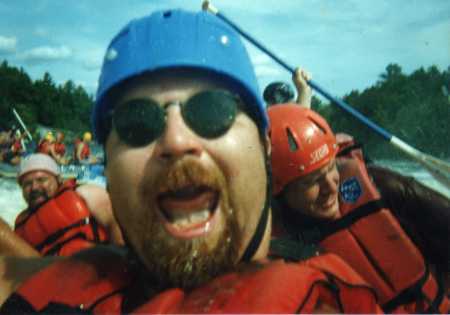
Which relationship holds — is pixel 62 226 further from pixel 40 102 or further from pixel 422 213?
pixel 422 213

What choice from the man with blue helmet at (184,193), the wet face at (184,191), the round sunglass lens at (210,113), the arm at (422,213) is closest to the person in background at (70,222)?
the arm at (422,213)

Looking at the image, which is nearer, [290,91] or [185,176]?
[185,176]

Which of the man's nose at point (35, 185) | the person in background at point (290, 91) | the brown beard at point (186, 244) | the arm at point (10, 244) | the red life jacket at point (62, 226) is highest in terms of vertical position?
the person in background at point (290, 91)

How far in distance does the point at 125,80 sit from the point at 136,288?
0.60 m

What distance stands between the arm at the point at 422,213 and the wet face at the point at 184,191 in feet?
4.41

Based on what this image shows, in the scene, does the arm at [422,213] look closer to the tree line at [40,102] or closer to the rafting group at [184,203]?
the rafting group at [184,203]

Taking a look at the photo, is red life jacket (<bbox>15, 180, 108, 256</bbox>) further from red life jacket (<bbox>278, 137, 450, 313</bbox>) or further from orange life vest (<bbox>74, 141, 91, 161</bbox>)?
orange life vest (<bbox>74, 141, 91, 161</bbox>)

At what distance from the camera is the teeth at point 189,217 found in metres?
1.19

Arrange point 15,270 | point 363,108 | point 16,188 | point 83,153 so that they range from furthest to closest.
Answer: point 83,153, point 363,108, point 16,188, point 15,270

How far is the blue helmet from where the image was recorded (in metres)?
1.28

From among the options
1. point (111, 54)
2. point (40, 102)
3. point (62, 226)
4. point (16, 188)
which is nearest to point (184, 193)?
point (111, 54)

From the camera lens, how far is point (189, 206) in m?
1.19

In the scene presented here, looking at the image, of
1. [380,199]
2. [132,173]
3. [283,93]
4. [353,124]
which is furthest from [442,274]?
[353,124]

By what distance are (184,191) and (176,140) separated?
14 cm
